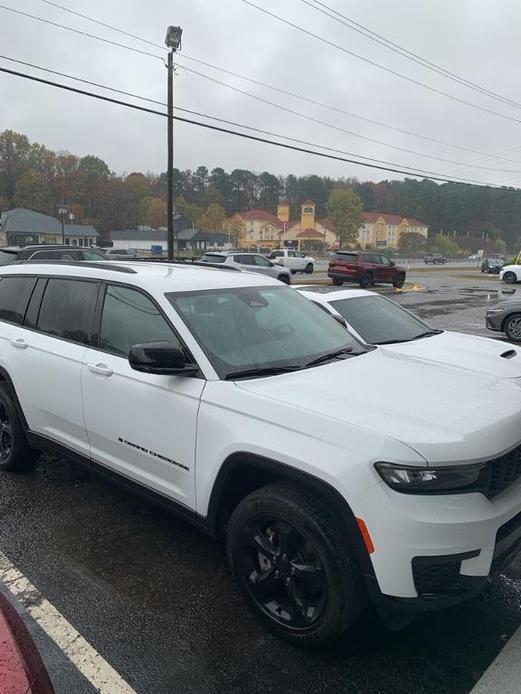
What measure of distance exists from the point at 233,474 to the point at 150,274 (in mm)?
1484

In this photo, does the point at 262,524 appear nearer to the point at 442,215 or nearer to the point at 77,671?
the point at 77,671

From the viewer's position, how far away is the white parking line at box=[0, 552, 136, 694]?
7.43 feet

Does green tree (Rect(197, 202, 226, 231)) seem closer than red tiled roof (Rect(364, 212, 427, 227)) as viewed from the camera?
Yes

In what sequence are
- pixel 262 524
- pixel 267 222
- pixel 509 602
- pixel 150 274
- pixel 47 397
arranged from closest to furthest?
pixel 262 524, pixel 509 602, pixel 150 274, pixel 47 397, pixel 267 222

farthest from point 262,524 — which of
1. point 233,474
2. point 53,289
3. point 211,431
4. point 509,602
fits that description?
point 53,289

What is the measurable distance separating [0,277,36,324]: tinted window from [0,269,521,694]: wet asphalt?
149 cm

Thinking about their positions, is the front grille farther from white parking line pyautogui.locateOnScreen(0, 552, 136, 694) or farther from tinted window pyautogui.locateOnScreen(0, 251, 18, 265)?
tinted window pyautogui.locateOnScreen(0, 251, 18, 265)

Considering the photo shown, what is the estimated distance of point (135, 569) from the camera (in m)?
3.08

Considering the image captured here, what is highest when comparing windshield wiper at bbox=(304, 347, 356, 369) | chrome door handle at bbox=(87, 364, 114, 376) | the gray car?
windshield wiper at bbox=(304, 347, 356, 369)

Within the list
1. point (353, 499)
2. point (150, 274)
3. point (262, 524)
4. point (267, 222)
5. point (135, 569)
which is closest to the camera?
point (353, 499)

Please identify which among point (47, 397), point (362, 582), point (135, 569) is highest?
point (47, 397)

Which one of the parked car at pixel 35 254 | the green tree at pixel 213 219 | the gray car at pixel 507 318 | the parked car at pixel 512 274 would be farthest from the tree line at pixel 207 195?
the gray car at pixel 507 318

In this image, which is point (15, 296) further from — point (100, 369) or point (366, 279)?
point (366, 279)

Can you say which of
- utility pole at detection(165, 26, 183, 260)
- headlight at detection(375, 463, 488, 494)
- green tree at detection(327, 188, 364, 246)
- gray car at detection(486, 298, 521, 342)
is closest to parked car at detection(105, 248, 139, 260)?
utility pole at detection(165, 26, 183, 260)
